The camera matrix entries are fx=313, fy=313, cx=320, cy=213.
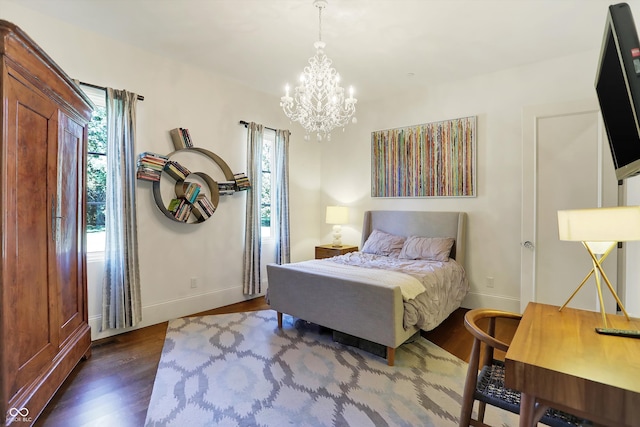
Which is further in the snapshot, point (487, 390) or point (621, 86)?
point (487, 390)

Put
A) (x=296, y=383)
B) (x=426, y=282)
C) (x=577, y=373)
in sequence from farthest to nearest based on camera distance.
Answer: (x=426, y=282), (x=296, y=383), (x=577, y=373)

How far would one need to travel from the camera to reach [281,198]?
14.8ft

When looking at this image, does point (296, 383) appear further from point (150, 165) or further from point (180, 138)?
point (180, 138)

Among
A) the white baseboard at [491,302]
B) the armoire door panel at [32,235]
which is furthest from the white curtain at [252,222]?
the white baseboard at [491,302]

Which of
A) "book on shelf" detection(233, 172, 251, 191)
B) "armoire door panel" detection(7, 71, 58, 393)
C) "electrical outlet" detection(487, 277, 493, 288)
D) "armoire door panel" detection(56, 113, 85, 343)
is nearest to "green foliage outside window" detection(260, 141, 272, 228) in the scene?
"book on shelf" detection(233, 172, 251, 191)

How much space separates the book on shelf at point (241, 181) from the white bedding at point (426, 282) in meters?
1.43

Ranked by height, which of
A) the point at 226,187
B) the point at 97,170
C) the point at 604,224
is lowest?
the point at 604,224

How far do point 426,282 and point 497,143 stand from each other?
2.05 meters

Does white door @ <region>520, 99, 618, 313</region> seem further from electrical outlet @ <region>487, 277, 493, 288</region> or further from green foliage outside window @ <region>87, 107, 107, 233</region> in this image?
green foliage outside window @ <region>87, 107, 107, 233</region>

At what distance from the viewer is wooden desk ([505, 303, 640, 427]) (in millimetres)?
845

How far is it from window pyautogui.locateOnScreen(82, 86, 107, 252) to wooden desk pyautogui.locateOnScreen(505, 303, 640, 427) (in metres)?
3.43

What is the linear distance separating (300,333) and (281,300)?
37cm

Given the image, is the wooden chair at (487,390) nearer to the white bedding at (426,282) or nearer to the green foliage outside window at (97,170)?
the white bedding at (426,282)
